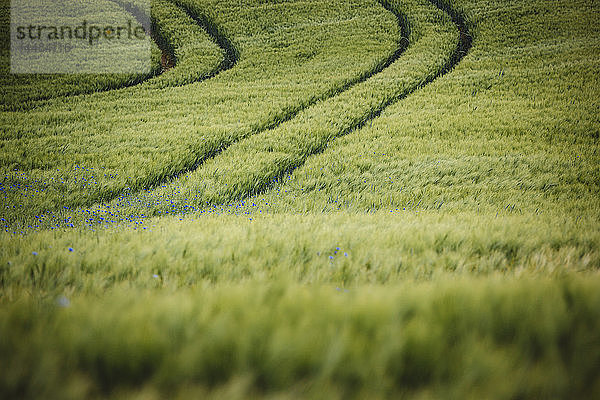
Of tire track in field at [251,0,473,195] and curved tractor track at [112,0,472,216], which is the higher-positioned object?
tire track in field at [251,0,473,195]

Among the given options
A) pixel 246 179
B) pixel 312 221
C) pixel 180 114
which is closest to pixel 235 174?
pixel 246 179

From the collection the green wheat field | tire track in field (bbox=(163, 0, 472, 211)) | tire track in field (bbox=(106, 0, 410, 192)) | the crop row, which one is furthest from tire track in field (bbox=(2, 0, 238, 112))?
tire track in field (bbox=(163, 0, 472, 211))

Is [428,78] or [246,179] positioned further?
[428,78]

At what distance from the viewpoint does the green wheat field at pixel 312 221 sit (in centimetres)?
74

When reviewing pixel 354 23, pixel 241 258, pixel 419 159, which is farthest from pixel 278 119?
pixel 354 23

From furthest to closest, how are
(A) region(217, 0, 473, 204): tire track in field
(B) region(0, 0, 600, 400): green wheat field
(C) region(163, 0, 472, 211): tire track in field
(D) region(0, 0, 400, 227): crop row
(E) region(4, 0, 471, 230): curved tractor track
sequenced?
(A) region(217, 0, 473, 204): tire track in field < (D) region(0, 0, 400, 227): crop row < (C) region(163, 0, 472, 211): tire track in field < (E) region(4, 0, 471, 230): curved tractor track < (B) region(0, 0, 600, 400): green wheat field

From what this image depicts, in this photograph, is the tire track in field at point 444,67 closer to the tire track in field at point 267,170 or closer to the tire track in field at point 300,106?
Answer: the tire track in field at point 267,170

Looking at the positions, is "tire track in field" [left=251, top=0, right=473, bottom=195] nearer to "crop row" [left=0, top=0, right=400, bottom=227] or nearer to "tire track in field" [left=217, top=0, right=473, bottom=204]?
"tire track in field" [left=217, top=0, right=473, bottom=204]

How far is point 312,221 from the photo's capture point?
3.85 m

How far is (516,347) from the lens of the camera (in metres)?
0.83

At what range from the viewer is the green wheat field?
0.74 m

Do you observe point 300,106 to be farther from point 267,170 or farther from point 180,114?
point 267,170

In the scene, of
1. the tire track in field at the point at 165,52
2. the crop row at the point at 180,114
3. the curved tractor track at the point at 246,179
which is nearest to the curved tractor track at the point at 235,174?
the curved tractor track at the point at 246,179

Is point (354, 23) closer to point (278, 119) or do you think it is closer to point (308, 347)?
point (278, 119)
